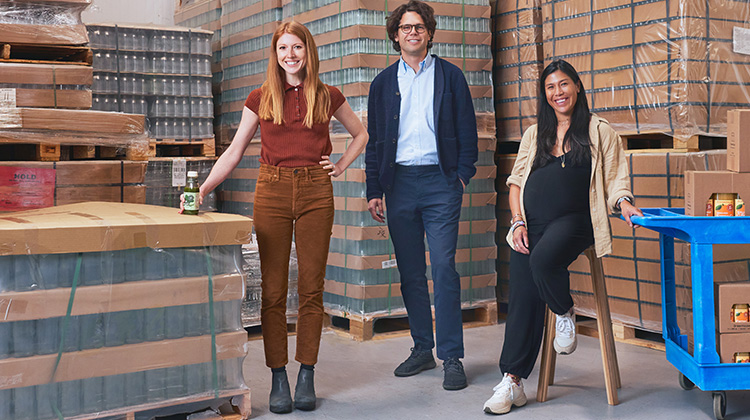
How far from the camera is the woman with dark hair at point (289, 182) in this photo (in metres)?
3.88

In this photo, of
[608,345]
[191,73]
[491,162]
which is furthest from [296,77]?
[191,73]

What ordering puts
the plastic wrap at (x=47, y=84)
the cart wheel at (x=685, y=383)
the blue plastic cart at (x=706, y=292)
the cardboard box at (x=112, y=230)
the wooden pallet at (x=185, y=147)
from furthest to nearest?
the wooden pallet at (x=185, y=147), the plastic wrap at (x=47, y=84), the cart wheel at (x=685, y=383), the blue plastic cart at (x=706, y=292), the cardboard box at (x=112, y=230)

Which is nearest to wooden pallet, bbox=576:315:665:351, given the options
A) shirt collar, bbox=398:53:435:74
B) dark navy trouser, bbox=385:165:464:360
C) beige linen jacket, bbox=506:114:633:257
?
dark navy trouser, bbox=385:165:464:360

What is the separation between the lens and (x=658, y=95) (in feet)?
16.4

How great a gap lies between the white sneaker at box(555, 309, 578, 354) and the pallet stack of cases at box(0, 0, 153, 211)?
2632 millimetres

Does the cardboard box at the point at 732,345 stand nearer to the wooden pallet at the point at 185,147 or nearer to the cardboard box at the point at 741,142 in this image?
the cardboard box at the point at 741,142

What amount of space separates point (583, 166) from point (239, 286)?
1.79 m

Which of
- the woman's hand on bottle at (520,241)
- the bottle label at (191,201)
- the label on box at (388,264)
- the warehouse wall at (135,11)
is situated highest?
the warehouse wall at (135,11)

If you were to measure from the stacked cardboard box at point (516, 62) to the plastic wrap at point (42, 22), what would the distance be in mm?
3143

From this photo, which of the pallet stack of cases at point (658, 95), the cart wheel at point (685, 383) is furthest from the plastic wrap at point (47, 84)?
the cart wheel at point (685, 383)

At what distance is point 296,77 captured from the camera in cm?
395

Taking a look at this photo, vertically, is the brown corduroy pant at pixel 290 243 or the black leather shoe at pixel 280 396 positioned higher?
the brown corduroy pant at pixel 290 243

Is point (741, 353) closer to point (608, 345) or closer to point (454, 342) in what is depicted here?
point (608, 345)

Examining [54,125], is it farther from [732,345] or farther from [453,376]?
[732,345]
